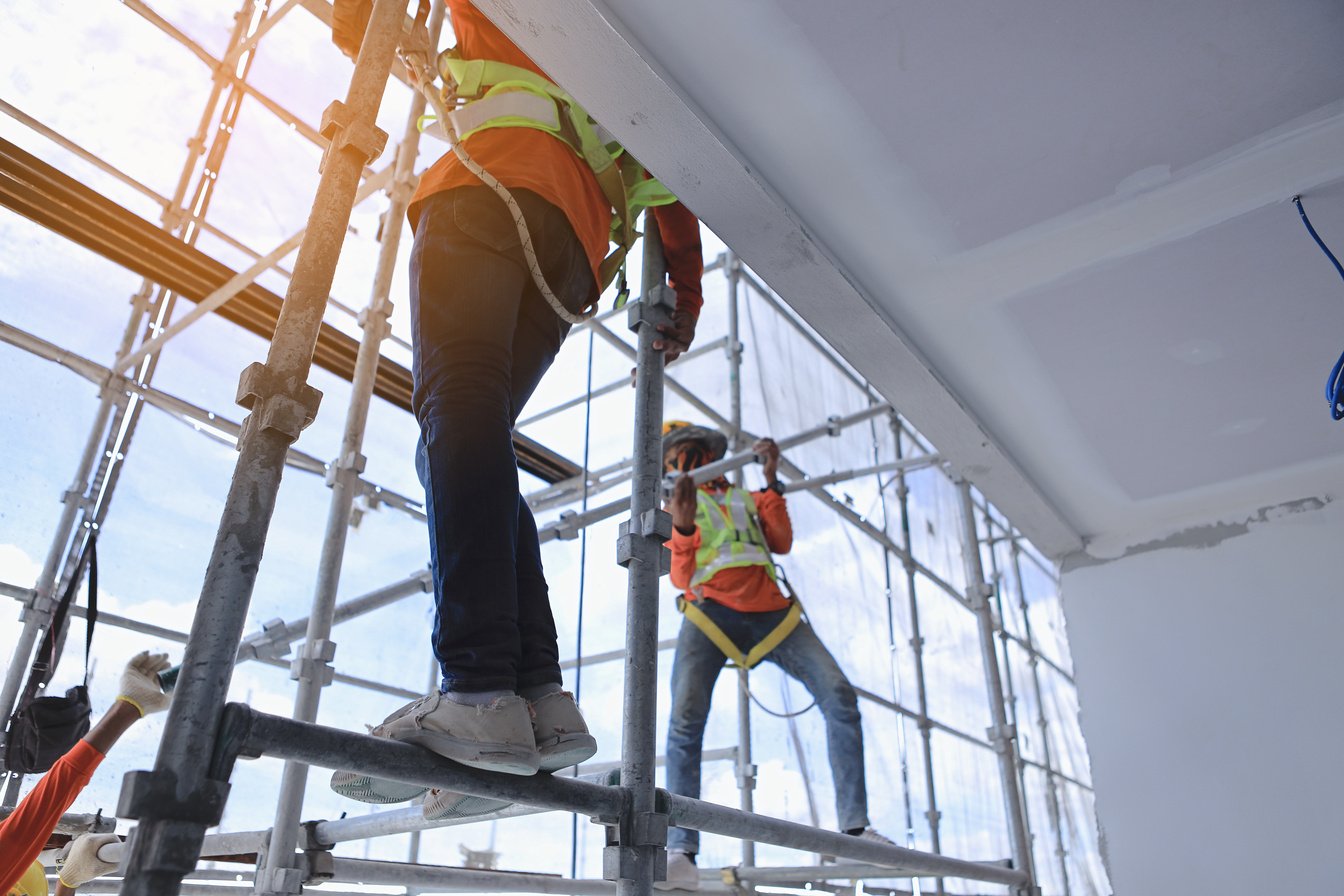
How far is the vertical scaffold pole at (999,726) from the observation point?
8.70 feet

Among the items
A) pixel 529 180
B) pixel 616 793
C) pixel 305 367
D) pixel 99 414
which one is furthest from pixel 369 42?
pixel 99 414

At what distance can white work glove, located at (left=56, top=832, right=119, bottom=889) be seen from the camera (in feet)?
7.29

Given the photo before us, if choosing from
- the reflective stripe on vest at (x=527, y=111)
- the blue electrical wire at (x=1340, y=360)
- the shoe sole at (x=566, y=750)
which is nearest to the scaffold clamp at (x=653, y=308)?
the reflective stripe on vest at (x=527, y=111)

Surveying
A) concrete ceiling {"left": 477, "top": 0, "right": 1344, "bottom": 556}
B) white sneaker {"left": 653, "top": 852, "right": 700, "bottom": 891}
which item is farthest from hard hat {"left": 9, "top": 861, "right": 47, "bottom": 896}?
concrete ceiling {"left": 477, "top": 0, "right": 1344, "bottom": 556}

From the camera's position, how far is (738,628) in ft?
10.1

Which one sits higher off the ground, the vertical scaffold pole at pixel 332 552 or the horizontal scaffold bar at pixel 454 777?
the vertical scaffold pole at pixel 332 552

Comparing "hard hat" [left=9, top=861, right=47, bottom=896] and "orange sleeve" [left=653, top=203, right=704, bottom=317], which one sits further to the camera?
"hard hat" [left=9, top=861, right=47, bottom=896]

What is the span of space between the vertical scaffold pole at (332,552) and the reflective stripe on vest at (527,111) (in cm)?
12

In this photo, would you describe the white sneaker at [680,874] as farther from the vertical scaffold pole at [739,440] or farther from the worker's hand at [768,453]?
the worker's hand at [768,453]

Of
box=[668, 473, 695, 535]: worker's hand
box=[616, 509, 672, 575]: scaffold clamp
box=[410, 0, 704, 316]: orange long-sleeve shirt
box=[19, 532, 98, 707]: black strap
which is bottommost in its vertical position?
box=[616, 509, 672, 575]: scaffold clamp

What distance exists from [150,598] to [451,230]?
2.70m

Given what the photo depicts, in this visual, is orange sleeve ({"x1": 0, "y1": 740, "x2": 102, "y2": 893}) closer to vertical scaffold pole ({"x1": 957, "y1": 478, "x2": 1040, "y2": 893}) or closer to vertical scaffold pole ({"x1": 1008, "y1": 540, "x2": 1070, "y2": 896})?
vertical scaffold pole ({"x1": 957, "y1": 478, "x2": 1040, "y2": 893})

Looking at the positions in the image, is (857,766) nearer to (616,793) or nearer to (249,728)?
(616,793)

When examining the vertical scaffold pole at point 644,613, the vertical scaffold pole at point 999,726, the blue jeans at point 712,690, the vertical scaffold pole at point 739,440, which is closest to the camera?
the vertical scaffold pole at point 644,613
